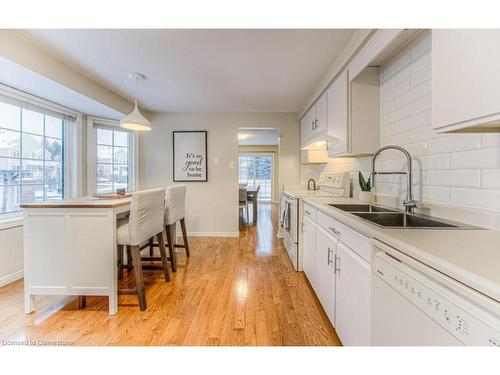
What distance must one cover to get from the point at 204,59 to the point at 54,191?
98.7 inches

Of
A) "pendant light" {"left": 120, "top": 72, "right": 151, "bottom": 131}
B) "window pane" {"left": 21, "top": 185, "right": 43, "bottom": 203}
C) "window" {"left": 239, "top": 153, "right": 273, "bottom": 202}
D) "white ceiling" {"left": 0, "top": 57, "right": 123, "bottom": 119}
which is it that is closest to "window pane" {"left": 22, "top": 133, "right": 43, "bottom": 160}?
"window pane" {"left": 21, "top": 185, "right": 43, "bottom": 203}

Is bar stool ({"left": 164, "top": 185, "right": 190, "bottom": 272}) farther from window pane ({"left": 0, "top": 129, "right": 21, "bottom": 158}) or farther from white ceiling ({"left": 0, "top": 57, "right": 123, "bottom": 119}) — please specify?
window pane ({"left": 0, "top": 129, "right": 21, "bottom": 158})

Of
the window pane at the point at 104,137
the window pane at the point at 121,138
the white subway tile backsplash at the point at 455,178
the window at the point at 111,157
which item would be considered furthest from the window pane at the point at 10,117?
the white subway tile backsplash at the point at 455,178

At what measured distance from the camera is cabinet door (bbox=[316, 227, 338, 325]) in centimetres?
152

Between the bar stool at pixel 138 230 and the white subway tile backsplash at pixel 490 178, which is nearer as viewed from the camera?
the white subway tile backsplash at pixel 490 178

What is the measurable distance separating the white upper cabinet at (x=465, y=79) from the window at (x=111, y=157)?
385 centimetres

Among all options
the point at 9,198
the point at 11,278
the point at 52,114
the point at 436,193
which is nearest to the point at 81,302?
the point at 11,278

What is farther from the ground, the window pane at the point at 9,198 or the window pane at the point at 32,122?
the window pane at the point at 32,122

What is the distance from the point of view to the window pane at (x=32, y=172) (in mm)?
2568

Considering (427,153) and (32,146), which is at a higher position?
(32,146)

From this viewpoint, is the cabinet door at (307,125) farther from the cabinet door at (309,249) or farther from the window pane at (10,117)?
the window pane at (10,117)

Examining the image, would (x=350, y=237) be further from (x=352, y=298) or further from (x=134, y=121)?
(x=134, y=121)

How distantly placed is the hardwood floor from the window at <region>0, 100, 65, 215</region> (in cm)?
96

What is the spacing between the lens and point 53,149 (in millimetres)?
2924
